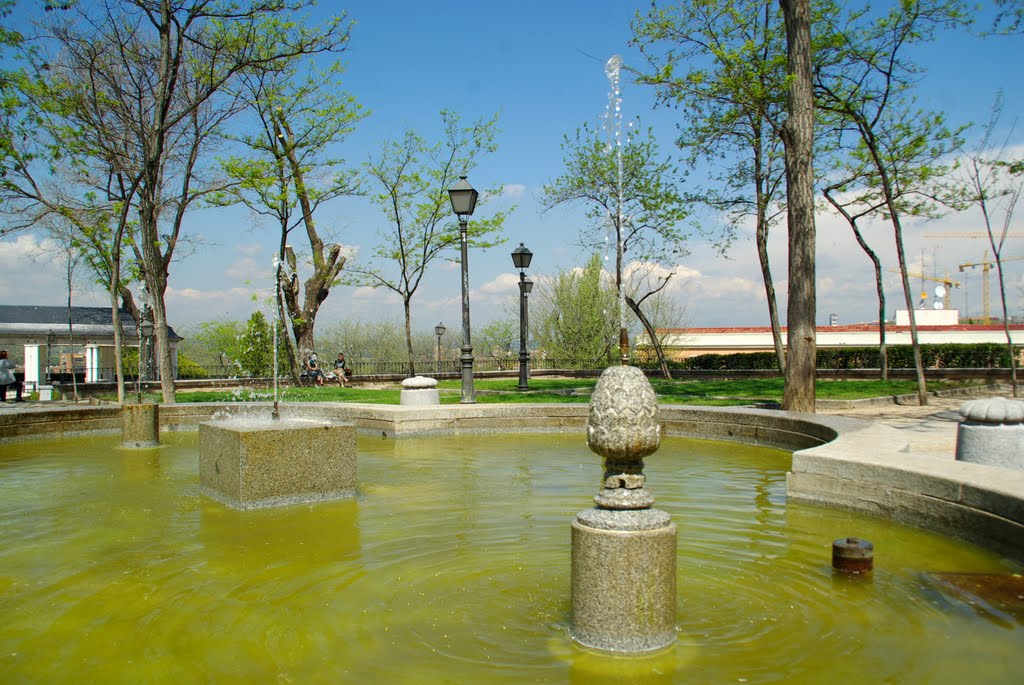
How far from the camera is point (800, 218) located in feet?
41.7

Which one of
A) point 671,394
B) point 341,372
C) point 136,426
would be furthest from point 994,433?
point 341,372

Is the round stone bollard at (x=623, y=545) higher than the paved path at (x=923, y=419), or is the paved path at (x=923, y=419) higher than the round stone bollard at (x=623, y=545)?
the round stone bollard at (x=623, y=545)

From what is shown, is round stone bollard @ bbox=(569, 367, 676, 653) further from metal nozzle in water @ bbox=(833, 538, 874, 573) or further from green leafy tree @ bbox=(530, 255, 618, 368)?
green leafy tree @ bbox=(530, 255, 618, 368)

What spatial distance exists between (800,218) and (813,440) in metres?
4.41

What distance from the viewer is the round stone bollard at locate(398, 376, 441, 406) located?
50.4ft

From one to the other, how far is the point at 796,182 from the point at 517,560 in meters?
9.62

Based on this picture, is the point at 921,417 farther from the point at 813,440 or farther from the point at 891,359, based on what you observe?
the point at 891,359

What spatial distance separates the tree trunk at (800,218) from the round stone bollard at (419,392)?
6662 millimetres

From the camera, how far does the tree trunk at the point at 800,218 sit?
12438 mm

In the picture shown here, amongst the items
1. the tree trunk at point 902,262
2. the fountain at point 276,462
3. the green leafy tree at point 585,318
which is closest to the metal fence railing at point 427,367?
the green leafy tree at point 585,318

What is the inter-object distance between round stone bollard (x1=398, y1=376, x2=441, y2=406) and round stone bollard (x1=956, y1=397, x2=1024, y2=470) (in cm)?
1004

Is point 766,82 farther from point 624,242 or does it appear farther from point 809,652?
point 809,652

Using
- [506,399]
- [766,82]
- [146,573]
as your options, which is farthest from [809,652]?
[766,82]

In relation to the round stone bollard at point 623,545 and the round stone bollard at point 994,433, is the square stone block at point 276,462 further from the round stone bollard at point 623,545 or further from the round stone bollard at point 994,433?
the round stone bollard at point 994,433
